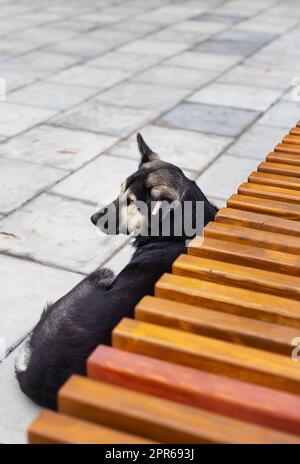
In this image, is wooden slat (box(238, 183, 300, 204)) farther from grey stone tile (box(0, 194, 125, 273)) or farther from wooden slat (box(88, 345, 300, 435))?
wooden slat (box(88, 345, 300, 435))

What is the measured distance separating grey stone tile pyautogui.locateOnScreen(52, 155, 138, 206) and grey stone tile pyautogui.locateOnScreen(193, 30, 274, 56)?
19.3 feet

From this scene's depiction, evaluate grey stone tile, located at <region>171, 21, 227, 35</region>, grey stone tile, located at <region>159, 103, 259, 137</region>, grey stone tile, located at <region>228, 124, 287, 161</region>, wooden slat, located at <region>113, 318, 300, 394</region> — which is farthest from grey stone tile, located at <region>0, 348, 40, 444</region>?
grey stone tile, located at <region>171, 21, 227, 35</region>

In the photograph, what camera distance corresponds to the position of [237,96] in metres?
9.47

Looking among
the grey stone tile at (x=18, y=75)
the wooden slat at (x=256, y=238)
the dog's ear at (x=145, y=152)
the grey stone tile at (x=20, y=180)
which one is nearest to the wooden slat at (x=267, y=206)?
the wooden slat at (x=256, y=238)

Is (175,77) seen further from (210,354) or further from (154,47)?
(210,354)

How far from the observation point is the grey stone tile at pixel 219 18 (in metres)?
14.8

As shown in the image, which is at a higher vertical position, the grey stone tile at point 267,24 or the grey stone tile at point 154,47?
the grey stone tile at point 154,47

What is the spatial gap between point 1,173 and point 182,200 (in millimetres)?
3213

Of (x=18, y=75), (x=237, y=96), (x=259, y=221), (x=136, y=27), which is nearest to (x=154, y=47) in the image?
(x=136, y=27)

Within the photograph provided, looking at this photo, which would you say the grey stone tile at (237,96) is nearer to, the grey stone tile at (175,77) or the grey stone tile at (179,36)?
the grey stone tile at (175,77)

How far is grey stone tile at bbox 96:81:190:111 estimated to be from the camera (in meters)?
9.05

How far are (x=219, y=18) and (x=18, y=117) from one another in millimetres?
8398

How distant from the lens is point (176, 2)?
55.9 feet

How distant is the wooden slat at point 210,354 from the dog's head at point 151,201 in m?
1.57
